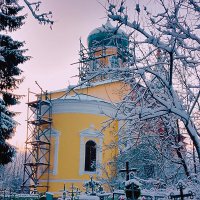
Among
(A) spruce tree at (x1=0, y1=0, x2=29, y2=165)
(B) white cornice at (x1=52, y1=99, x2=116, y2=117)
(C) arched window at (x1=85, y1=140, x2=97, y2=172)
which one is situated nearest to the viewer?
(A) spruce tree at (x1=0, y1=0, x2=29, y2=165)

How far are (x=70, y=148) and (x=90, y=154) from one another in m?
1.26

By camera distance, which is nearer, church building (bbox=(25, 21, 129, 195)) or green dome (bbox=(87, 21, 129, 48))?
green dome (bbox=(87, 21, 129, 48))

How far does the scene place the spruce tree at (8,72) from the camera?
38.0 ft

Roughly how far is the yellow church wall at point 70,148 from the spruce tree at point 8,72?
6.54m

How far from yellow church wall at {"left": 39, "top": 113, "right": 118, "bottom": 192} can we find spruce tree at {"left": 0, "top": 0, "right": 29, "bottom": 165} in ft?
21.5

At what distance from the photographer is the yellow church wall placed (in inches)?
733

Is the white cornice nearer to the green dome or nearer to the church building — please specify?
the church building

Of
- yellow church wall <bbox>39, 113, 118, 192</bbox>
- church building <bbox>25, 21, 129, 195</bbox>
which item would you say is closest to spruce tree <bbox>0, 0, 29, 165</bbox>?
church building <bbox>25, 21, 129, 195</bbox>

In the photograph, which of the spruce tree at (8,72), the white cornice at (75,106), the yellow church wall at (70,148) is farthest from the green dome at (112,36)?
the white cornice at (75,106)

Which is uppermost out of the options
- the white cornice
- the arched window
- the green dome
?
the white cornice

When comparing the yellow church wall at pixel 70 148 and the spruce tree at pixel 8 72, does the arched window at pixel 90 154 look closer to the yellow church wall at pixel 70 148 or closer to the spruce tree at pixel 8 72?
the yellow church wall at pixel 70 148

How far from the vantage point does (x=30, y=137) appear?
19719 millimetres

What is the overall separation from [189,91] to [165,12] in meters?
2.50

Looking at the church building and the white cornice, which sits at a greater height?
the white cornice
